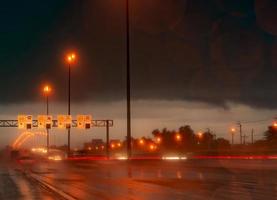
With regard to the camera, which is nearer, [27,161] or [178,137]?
[27,161]

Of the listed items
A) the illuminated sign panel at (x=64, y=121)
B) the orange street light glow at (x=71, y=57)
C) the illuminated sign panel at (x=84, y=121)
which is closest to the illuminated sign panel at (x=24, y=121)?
the illuminated sign panel at (x=64, y=121)

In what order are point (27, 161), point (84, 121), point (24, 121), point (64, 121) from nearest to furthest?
point (84, 121)
point (64, 121)
point (24, 121)
point (27, 161)

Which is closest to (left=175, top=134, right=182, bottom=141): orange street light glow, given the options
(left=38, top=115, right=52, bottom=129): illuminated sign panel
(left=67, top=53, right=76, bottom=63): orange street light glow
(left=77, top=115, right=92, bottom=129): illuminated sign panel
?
(left=38, top=115, right=52, bottom=129): illuminated sign panel

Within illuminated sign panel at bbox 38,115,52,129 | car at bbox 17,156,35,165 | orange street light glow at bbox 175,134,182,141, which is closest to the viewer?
car at bbox 17,156,35,165

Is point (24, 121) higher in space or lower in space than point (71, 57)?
lower

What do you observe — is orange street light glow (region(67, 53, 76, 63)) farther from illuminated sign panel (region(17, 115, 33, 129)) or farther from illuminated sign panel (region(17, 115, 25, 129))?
illuminated sign panel (region(17, 115, 25, 129))

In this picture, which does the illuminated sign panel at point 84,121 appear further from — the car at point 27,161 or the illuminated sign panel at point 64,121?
the car at point 27,161

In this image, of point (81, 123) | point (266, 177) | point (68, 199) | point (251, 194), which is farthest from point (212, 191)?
point (81, 123)

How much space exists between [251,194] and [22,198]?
28.3 ft

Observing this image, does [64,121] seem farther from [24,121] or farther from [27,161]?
[27,161]

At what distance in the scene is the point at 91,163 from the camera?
58.8 m

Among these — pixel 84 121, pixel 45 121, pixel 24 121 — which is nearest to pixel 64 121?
pixel 84 121

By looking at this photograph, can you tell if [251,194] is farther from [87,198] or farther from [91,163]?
[91,163]

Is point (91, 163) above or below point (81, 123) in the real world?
below
